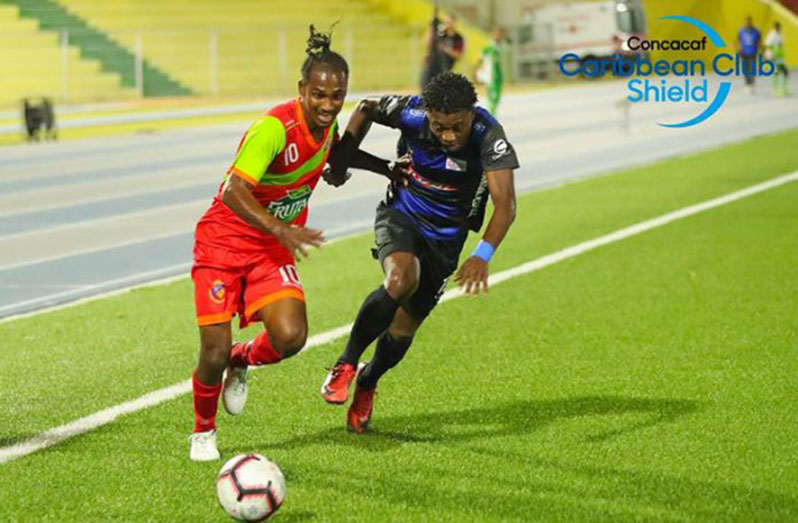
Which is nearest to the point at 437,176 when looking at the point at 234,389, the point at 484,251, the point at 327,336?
the point at 484,251

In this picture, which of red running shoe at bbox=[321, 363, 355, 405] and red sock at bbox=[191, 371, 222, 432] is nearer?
red sock at bbox=[191, 371, 222, 432]

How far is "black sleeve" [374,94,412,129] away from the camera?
8062 mm

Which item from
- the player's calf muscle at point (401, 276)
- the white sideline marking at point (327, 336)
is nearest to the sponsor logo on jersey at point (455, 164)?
the player's calf muscle at point (401, 276)

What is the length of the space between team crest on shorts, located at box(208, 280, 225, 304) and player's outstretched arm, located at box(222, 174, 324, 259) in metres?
0.40

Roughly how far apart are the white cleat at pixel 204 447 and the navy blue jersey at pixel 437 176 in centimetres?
154

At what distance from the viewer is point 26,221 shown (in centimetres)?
1848

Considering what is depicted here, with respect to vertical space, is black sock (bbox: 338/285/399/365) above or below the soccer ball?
above

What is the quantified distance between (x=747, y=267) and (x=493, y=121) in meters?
6.53

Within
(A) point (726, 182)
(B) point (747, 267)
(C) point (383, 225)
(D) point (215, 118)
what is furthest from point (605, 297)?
(D) point (215, 118)

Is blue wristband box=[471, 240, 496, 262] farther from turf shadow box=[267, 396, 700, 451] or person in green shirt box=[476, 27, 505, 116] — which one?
person in green shirt box=[476, 27, 505, 116]

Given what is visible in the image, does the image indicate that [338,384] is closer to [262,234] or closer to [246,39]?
[262,234]

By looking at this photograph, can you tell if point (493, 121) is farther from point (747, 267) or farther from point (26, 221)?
point (26, 221)

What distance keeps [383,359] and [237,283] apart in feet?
3.04

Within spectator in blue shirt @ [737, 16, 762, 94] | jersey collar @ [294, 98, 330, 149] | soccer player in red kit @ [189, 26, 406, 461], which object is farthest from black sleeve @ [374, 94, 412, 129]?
spectator in blue shirt @ [737, 16, 762, 94]
